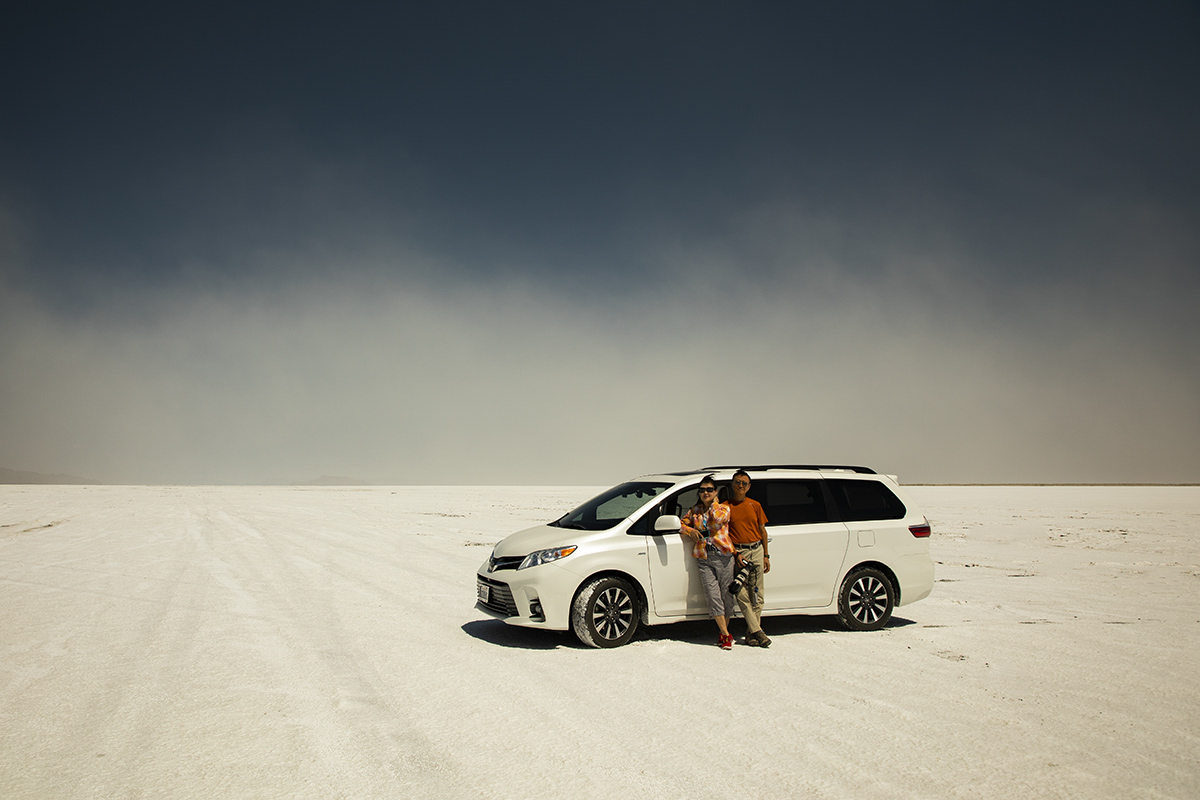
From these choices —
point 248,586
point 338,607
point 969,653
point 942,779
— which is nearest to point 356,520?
point 248,586

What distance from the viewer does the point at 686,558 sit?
7.90 metres

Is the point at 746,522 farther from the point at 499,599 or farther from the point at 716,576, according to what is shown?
the point at 499,599

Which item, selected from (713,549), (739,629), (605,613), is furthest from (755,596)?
A: (605,613)

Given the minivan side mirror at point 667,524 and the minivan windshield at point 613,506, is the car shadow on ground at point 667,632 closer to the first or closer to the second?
the minivan windshield at point 613,506

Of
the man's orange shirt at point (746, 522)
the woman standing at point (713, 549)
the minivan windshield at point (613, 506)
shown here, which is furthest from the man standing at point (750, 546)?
the minivan windshield at point (613, 506)

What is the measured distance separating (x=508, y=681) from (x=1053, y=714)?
14.2 ft

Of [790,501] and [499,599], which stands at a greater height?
[790,501]

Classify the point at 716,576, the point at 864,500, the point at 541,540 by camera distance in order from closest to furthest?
1. the point at 716,576
2. the point at 541,540
3. the point at 864,500

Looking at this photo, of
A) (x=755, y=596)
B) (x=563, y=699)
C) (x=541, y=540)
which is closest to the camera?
(x=563, y=699)

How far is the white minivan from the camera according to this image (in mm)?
7559

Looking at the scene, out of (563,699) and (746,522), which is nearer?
(563,699)

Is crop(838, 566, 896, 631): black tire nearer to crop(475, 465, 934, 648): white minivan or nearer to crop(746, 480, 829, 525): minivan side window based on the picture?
crop(475, 465, 934, 648): white minivan

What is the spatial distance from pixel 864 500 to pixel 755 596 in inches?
81.8

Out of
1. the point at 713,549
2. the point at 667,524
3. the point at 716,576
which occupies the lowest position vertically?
the point at 716,576
